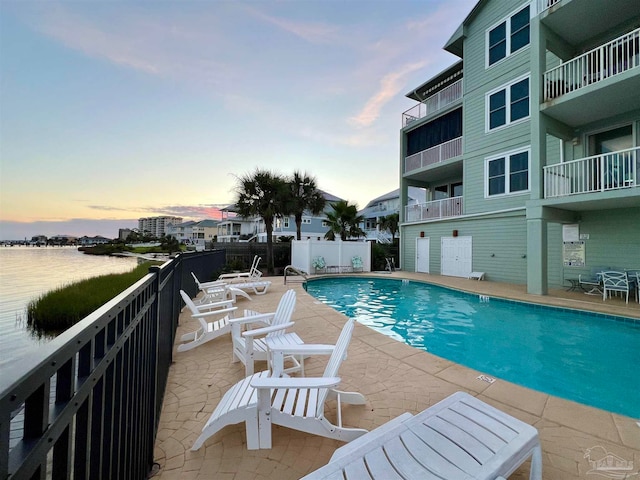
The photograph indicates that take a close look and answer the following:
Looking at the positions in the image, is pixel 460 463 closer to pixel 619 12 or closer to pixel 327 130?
pixel 619 12

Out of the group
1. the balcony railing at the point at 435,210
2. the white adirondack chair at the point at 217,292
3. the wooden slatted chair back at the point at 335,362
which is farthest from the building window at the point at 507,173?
the wooden slatted chair back at the point at 335,362

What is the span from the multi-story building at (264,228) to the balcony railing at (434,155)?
10329 millimetres

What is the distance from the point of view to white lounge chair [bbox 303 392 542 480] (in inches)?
63.6

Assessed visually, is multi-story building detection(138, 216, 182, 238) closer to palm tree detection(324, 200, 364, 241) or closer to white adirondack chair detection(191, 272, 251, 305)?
palm tree detection(324, 200, 364, 241)

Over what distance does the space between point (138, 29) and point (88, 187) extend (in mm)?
9791

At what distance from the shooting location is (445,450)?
180cm

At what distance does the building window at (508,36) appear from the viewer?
40.0 ft

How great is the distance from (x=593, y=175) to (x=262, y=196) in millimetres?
14256

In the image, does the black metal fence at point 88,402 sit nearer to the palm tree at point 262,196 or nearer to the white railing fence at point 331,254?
the white railing fence at point 331,254

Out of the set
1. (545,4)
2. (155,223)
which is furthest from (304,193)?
(155,223)

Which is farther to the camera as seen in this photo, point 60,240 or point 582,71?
point 60,240

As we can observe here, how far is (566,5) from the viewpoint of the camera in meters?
9.15

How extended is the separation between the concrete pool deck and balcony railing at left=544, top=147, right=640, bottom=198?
27.8 feet

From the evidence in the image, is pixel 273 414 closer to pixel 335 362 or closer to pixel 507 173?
pixel 335 362
